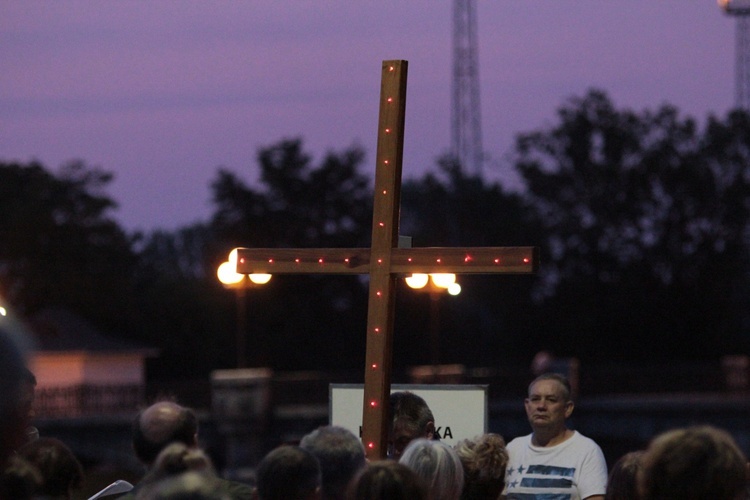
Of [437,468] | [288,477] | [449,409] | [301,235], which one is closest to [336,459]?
[437,468]

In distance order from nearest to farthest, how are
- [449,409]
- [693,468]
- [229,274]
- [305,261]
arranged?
[693,468]
[305,261]
[229,274]
[449,409]

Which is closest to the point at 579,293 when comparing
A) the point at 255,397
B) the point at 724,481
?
the point at 255,397

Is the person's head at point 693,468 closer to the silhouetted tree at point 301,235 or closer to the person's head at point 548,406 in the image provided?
the person's head at point 548,406

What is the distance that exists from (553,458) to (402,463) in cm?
285

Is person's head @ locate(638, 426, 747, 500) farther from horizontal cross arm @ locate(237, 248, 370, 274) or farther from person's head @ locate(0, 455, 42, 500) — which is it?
horizontal cross arm @ locate(237, 248, 370, 274)

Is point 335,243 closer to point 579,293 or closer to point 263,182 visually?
point 263,182

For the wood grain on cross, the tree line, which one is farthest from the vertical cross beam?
the tree line

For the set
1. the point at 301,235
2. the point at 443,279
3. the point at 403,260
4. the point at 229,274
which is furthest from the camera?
the point at 301,235

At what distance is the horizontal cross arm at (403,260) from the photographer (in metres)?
7.33

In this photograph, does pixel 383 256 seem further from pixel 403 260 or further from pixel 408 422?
pixel 408 422

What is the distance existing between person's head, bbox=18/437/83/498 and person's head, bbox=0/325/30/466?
1.80 m

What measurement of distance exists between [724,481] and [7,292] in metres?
63.9

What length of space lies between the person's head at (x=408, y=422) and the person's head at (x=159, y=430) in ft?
4.73

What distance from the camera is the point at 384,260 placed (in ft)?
25.1
